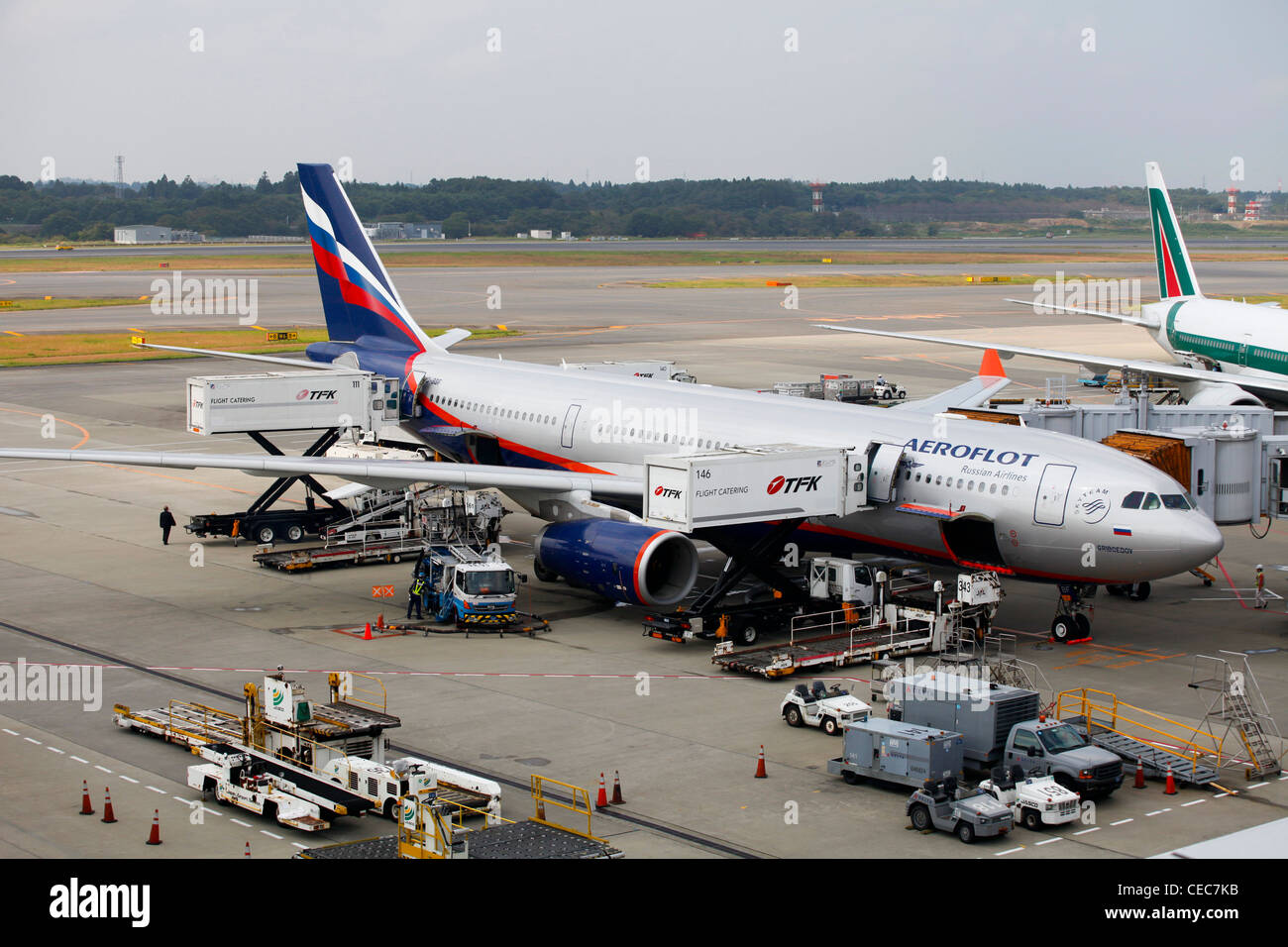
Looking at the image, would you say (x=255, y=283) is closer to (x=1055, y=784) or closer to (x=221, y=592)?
(x=221, y=592)

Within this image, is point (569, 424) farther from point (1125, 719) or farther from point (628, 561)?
point (1125, 719)

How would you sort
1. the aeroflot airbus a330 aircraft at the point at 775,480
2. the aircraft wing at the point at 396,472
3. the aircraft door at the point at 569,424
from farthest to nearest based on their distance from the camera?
the aircraft door at the point at 569,424, the aircraft wing at the point at 396,472, the aeroflot airbus a330 aircraft at the point at 775,480

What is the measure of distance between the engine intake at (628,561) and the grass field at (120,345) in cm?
5436

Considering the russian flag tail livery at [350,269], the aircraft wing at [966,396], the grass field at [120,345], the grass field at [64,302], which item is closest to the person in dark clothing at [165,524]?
the russian flag tail livery at [350,269]

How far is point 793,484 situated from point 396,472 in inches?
390

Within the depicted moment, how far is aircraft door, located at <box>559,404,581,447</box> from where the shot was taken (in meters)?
38.0

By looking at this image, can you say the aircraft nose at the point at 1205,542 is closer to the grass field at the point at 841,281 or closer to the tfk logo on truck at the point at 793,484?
the tfk logo on truck at the point at 793,484

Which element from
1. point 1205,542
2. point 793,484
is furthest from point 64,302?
point 1205,542

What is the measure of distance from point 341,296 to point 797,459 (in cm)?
2099

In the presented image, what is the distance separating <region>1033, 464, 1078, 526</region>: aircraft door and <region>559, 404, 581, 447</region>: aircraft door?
12.7m

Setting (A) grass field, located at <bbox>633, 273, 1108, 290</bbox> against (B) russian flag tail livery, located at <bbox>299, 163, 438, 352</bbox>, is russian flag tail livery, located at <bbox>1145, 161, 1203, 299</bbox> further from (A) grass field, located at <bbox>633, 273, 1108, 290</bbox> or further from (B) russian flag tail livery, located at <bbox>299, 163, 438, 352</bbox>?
(A) grass field, located at <bbox>633, 273, 1108, 290</bbox>

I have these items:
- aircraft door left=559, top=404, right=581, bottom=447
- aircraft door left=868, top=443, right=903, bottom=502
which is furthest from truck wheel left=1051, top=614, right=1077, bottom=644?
aircraft door left=559, top=404, right=581, bottom=447

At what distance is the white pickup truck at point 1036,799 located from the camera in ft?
68.2
